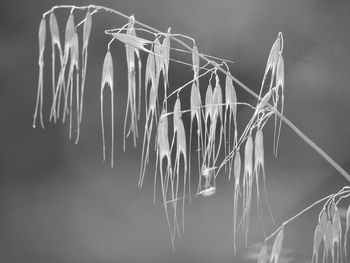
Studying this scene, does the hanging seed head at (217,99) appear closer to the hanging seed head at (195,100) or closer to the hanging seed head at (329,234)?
the hanging seed head at (195,100)

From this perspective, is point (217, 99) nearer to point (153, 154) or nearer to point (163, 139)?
point (163, 139)

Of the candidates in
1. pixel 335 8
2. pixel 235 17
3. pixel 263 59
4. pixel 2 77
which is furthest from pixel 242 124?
pixel 2 77

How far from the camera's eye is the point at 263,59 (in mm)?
2104

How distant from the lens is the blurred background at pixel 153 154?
2.07m

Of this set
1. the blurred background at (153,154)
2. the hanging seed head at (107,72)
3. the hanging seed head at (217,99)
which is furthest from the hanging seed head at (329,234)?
the blurred background at (153,154)

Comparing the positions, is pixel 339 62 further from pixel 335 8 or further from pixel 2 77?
pixel 2 77

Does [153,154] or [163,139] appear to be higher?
[163,139]

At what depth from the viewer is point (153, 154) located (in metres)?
2.19

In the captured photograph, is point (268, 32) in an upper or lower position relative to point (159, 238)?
upper

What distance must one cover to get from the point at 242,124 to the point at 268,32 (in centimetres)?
32

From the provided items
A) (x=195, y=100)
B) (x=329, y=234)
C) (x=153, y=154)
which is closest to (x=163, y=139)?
(x=195, y=100)

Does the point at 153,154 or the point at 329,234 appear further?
the point at 153,154

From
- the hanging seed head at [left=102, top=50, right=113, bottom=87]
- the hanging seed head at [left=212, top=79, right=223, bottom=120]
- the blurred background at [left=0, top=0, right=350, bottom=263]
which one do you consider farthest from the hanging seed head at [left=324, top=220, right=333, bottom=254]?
the blurred background at [left=0, top=0, right=350, bottom=263]

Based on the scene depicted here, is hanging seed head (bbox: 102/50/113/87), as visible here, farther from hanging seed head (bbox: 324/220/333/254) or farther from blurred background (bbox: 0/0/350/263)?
blurred background (bbox: 0/0/350/263)
